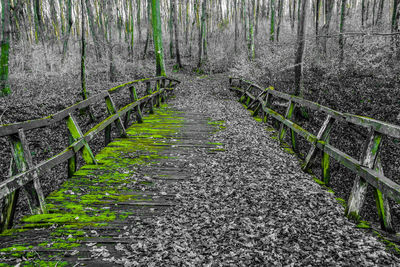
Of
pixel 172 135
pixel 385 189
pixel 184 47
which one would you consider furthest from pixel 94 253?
pixel 184 47

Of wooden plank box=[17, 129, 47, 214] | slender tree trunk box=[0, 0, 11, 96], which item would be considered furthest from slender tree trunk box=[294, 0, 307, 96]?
slender tree trunk box=[0, 0, 11, 96]

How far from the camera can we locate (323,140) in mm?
4914

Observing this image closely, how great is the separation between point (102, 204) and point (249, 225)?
92.2 inches

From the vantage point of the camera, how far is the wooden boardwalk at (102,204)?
120 inches

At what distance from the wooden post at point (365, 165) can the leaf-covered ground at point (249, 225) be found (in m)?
0.18

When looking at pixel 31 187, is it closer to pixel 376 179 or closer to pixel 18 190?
pixel 18 190

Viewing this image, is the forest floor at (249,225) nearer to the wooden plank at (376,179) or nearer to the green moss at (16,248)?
the wooden plank at (376,179)

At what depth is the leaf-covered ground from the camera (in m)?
3.02

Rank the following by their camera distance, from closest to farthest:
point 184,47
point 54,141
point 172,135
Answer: point 172,135
point 54,141
point 184,47

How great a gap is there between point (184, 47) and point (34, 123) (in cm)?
3414

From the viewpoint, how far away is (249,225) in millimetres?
3646

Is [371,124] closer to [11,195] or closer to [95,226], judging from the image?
[95,226]

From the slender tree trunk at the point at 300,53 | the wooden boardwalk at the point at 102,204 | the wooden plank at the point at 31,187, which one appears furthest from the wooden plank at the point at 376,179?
the slender tree trunk at the point at 300,53

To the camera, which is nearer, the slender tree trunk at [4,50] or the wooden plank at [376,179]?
the wooden plank at [376,179]
